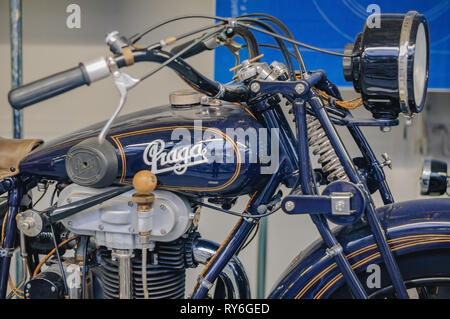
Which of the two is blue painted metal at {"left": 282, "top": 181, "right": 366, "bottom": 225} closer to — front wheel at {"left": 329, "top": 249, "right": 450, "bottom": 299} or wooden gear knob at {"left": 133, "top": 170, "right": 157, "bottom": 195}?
front wheel at {"left": 329, "top": 249, "right": 450, "bottom": 299}

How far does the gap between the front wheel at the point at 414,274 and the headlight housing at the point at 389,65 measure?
0.26m

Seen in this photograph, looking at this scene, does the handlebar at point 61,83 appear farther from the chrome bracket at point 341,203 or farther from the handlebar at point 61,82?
the chrome bracket at point 341,203

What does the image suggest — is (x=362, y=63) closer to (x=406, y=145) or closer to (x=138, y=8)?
(x=406, y=145)

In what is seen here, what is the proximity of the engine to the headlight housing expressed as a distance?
1.34ft

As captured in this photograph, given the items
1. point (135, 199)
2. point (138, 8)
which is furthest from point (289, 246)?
point (135, 199)

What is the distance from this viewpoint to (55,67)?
7.04ft

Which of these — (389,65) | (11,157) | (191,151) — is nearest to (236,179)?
(191,151)

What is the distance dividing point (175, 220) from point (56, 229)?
0.32m

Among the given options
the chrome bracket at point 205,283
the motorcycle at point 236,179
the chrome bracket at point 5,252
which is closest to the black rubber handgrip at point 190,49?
the motorcycle at point 236,179

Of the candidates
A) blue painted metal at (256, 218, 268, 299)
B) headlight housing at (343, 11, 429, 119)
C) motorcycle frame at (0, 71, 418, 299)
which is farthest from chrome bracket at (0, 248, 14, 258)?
blue painted metal at (256, 218, 268, 299)

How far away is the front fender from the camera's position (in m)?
0.98

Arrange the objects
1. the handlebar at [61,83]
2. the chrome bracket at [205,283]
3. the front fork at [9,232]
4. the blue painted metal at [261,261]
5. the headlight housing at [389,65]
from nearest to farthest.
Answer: the handlebar at [61,83]
the headlight housing at [389,65]
the chrome bracket at [205,283]
the front fork at [9,232]
the blue painted metal at [261,261]

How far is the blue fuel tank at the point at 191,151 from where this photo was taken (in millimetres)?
1009

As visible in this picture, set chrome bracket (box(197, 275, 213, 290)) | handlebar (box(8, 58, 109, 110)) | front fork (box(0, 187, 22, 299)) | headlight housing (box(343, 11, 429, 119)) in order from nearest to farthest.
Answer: handlebar (box(8, 58, 109, 110)) < headlight housing (box(343, 11, 429, 119)) < chrome bracket (box(197, 275, 213, 290)) < front fork (box(0, 187, 22, 299))
